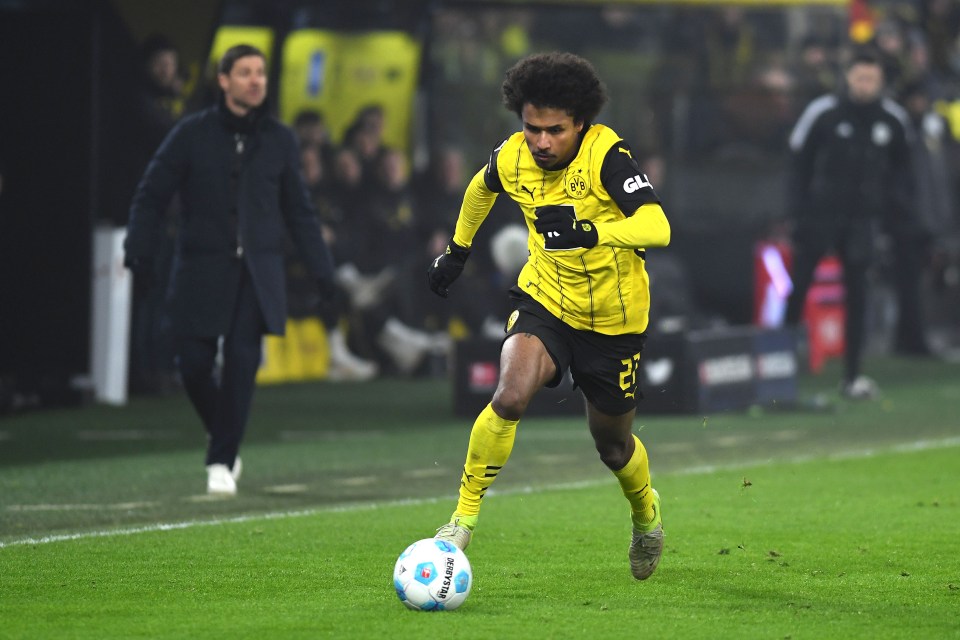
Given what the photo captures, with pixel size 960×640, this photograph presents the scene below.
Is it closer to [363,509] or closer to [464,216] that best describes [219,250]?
[363,509]

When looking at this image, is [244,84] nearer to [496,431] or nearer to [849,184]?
[496,431]

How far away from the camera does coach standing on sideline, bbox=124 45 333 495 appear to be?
9984 mm

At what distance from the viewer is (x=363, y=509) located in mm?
9539

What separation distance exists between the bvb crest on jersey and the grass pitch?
139cm

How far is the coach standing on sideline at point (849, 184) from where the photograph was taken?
53.0 feet

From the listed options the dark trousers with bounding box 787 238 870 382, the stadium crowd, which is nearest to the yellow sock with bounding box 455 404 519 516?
the stadium crowd

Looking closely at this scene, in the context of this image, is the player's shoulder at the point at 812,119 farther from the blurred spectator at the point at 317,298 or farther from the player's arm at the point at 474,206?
the player's arm at the point at 474,206

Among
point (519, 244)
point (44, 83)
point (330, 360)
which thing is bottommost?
point (330, 360)

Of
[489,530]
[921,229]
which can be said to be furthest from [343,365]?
[489,530]

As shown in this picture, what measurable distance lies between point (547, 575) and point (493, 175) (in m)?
1.47

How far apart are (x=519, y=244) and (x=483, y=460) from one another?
940 cm

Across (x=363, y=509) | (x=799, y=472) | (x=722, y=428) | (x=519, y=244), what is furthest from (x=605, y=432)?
(x=519, y=244)

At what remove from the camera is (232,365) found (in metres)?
10.0

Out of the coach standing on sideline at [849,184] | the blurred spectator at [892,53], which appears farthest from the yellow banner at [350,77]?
the blurred spectator at [892,53]
